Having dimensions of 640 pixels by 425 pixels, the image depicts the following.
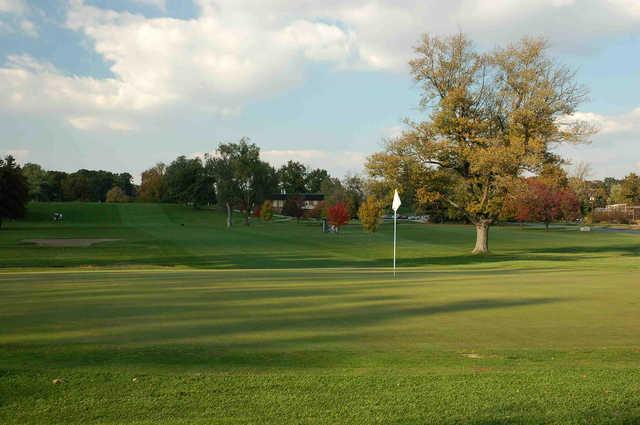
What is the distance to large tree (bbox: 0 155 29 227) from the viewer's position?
65438 mm

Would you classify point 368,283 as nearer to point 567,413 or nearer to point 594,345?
point 594,345

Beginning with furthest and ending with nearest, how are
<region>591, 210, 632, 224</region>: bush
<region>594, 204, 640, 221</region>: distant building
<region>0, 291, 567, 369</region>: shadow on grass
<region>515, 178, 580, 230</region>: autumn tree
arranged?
1. <region>594, 204, 640, 221</region>: distant building
2. <region>591, 210, 632, 224</region>: bush
3. <region>515, 178, 580, 230</region>: autumn tree
4. <region>0, 291, 567, 369</region>: shadow on grass

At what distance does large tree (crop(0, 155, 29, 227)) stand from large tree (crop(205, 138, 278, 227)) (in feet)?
110

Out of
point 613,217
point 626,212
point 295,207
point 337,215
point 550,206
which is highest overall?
point 550,206

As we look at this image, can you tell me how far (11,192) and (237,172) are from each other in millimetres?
37679

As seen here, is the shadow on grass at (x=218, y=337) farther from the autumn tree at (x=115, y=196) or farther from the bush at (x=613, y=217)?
the autumn tree at (x=115, y=196)

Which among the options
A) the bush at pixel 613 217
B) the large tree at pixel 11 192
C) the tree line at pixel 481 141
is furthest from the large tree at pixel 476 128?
the bush at pixel 613 217

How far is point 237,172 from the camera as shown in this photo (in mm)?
96625

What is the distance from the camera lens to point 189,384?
6.51m

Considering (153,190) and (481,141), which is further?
(153,190)

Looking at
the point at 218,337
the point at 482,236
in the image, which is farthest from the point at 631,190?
the point at 218,337

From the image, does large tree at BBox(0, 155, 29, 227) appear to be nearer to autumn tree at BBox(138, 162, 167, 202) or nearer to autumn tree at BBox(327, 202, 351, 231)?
autumn tree at BBox(327, 202, 351, 231)

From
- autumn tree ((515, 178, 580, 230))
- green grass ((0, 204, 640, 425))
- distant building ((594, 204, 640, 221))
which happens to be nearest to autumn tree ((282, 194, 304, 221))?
autumn tree ((515, 178, 580, 230))

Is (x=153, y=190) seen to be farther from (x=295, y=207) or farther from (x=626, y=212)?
(x=626, y=212)
